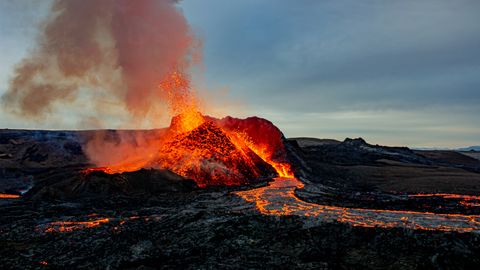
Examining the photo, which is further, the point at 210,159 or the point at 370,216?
the point at 210,159

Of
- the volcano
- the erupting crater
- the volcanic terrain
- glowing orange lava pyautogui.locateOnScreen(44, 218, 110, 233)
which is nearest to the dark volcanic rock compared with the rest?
the volcanic terrain

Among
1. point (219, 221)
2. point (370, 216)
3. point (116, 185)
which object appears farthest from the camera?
point (116, 185)

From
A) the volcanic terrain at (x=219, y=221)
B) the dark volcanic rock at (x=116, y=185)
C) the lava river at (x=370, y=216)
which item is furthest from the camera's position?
the dark volcanic rock at (x=116, y=185)

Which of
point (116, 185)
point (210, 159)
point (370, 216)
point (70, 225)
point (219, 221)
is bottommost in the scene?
point (70, 225)

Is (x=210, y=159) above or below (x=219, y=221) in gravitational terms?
above

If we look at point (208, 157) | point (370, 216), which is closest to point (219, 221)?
point (370, 216)

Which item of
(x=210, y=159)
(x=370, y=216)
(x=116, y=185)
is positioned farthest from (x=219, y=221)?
(x=210, y=159)

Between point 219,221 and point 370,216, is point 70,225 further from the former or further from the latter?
point 370,216

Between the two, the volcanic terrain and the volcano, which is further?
the volcano

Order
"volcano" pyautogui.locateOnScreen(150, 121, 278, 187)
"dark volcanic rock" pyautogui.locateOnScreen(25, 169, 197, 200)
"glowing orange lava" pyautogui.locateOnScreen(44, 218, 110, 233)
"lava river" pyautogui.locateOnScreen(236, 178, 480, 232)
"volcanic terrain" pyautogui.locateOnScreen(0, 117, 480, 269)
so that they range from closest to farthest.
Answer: "volcanic terrain" pyautogui.locateOnScreen(0, 117, 480, 269), "lava river" pyautogui.locateOnScreen(236, 178, 480, 232), "glowing orange lava" pyautogui.locateOnScreen(44, 218, 110, 233), "dark volcanic rock" pyautogui.locateOnScreen(25, 169, 197, 200), "volcano" pyautogui.locateOnScreen(150, 121, 278, 187)

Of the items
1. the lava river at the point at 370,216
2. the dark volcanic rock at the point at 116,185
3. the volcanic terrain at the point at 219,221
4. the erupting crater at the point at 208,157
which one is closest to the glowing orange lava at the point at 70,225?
the volcanic terrain at the point at 219,221

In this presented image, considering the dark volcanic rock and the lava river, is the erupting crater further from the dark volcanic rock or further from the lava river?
the lava river

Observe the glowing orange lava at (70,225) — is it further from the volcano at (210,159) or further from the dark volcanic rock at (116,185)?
the volcano at (210,159)

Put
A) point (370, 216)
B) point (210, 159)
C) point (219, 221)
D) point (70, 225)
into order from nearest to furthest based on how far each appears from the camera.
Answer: point (219, 221), point (370, 216), point (70, 225), point (210, 159)
